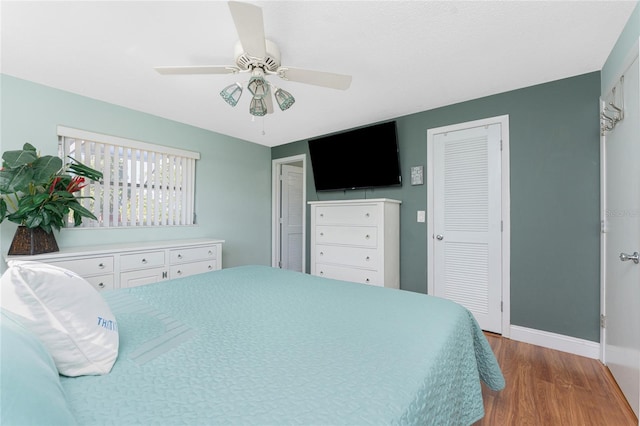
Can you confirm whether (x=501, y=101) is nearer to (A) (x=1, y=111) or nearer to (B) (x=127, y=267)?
(B) (x=127, y=267)

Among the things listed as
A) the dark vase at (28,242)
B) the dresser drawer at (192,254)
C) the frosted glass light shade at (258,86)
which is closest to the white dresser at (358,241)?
the dresser drawer at (192,254)

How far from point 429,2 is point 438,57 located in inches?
22.4

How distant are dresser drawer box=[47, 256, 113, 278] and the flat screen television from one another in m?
2.52

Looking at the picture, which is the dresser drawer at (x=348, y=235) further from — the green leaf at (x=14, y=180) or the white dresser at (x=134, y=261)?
the green leaf at (x=14, y=180)

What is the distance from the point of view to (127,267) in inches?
98.7

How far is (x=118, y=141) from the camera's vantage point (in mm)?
2842

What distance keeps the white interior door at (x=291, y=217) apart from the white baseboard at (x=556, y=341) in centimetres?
318

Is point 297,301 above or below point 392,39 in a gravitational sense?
below

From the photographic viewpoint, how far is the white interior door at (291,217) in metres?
4.57

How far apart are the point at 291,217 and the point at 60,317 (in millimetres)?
3950

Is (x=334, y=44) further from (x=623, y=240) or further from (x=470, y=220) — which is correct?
(x=623, y=240)

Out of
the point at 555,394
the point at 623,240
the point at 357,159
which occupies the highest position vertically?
the point at 357,159

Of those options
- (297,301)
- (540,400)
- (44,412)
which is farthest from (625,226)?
(44,412)

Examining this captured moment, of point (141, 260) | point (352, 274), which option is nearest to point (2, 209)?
point (141, 260)
